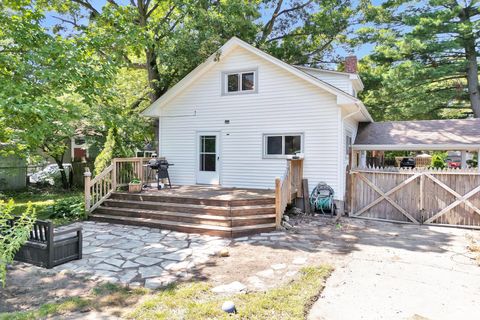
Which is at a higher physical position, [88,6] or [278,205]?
[88,6]

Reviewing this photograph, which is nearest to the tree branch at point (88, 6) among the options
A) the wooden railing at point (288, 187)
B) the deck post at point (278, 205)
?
the wooden railing at point (288, 187)

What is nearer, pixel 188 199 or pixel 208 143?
pixel 188 199

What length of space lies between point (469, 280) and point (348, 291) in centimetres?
192

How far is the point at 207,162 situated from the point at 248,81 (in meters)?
3.25

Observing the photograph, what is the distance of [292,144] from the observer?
10305mm

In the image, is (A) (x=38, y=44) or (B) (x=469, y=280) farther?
(A) (x=38, y=44)

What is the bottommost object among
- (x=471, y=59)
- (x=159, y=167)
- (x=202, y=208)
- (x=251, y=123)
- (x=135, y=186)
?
(x=202, y=208)

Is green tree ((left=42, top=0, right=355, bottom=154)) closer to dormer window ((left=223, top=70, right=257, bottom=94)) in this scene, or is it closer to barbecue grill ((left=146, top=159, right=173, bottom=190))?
dormer window ((left=223, top=70, right=257, bottom=94))

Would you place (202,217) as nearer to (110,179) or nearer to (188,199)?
(188,199)

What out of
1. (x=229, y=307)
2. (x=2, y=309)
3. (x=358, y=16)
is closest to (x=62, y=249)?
(x=2, y=309)

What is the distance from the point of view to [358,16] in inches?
712

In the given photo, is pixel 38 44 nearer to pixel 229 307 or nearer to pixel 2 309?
pixel 2 309

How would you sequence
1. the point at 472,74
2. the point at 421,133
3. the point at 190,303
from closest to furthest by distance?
1. the point at 190,303
2. the point at 421,133
3. the point at 472,74

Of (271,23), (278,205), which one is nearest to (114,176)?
(278,205)
